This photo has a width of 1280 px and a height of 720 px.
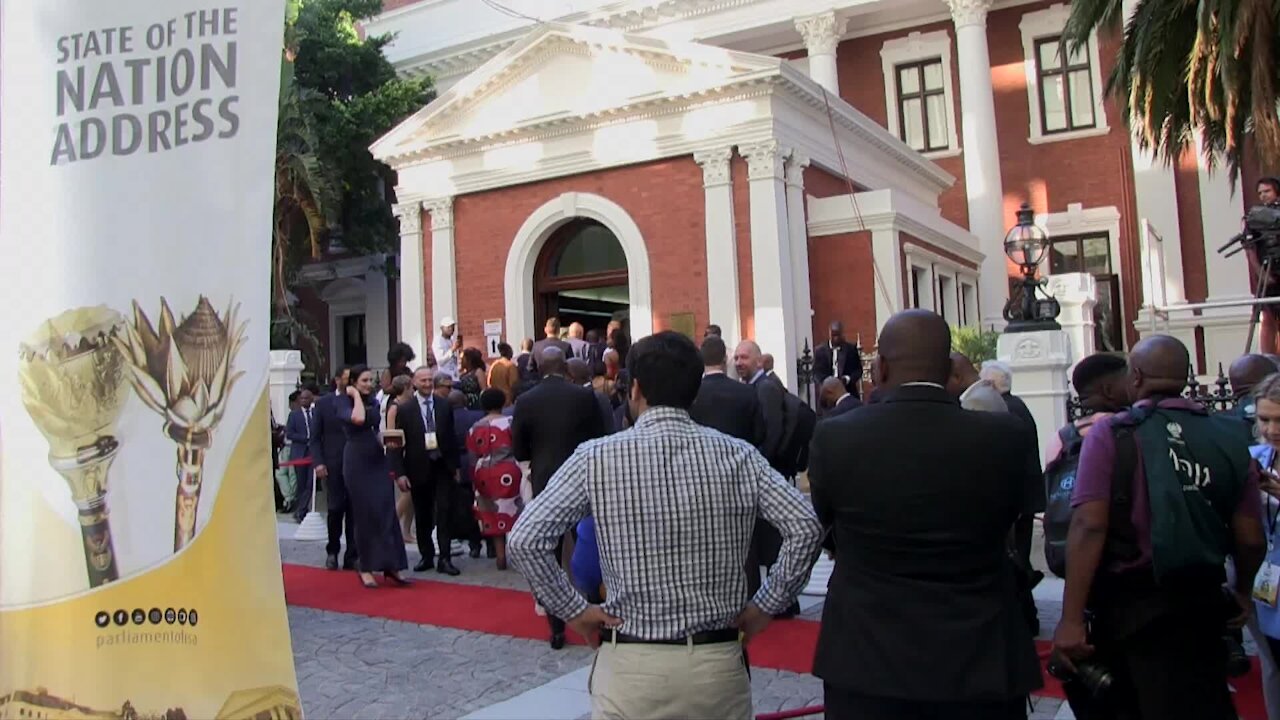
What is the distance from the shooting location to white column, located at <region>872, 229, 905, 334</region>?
701 inches

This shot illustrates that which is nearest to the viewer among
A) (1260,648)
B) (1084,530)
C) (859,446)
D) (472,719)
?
(859,446)

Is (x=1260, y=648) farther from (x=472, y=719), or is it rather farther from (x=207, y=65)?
(x=207, y=65)

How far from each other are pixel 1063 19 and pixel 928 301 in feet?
35.9

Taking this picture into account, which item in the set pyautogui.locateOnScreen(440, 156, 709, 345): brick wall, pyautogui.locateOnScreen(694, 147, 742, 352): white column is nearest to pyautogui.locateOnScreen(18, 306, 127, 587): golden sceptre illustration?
pyautogui.locateOnScreen(694, 147, 742, 352): white column

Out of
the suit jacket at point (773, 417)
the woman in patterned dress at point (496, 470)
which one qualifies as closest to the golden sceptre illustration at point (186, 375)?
the suit jacket at point (773, 417)

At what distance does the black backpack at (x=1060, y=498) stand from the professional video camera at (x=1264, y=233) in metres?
6.97

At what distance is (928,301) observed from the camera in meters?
19.7

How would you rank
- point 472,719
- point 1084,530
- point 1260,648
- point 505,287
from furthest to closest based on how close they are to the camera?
point 505,287
point 472,719
point 1260,648
point 1084,530

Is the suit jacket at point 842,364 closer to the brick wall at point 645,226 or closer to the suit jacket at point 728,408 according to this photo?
the brick wall at point 645,226

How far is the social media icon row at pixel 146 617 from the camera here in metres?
3.46

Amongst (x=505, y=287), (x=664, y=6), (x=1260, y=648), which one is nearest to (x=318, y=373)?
(x=505, y=287)

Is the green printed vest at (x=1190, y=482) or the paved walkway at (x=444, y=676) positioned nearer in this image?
the green printed vest at (x=1190, y=482)

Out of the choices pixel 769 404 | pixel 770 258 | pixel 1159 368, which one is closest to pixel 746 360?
pixel 769 404

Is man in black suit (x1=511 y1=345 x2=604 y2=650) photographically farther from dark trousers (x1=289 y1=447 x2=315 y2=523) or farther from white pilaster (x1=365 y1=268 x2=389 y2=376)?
white pilaster (x1=365 y1=268 x2=389 y2=376)
